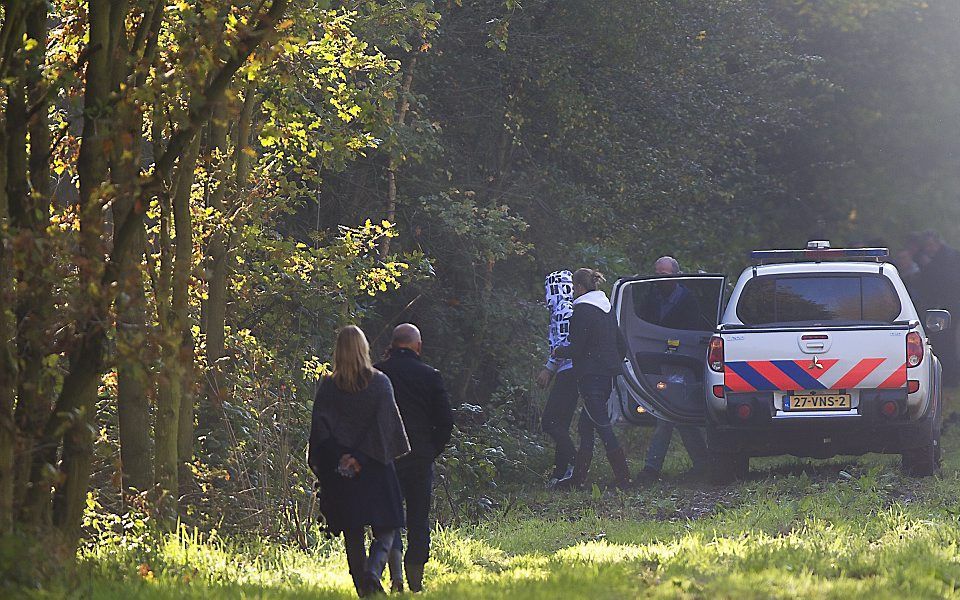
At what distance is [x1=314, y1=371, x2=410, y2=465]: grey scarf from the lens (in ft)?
26.8

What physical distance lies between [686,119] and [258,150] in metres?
8.27

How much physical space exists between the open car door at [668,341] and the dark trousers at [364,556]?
7246mm

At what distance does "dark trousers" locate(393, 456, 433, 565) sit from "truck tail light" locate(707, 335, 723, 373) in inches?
215

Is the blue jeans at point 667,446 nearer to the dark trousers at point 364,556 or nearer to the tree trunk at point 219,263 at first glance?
the tree trunk at point 219,263

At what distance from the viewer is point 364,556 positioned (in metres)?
8.17

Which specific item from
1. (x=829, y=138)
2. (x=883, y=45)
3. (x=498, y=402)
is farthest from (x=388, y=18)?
(x=883, y=45)

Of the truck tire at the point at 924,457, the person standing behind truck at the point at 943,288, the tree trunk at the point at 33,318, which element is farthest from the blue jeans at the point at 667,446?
the tree trunk at the point at 33,318

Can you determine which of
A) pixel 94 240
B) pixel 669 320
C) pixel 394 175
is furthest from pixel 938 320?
pixel 94 240

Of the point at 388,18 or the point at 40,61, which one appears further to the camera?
the point at 388,18

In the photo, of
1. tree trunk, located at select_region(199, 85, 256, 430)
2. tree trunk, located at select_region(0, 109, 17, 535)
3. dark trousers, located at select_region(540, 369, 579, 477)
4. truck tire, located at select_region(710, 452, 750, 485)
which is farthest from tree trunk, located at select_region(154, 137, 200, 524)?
truck tire, located at select_region(710, 452, 750, 485)

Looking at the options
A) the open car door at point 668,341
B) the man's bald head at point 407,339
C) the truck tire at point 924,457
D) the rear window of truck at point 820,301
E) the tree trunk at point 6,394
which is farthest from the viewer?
the open car door at point 668,341

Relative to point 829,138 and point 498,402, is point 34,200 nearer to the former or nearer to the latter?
point 498,402

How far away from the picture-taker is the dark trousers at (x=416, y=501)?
881 centimetres

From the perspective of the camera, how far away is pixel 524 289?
21.1 metres
